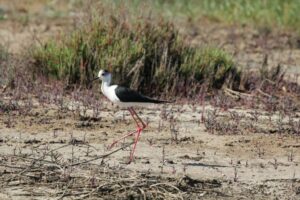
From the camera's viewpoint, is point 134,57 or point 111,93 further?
point 134,57

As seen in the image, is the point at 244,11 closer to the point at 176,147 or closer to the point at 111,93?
the point at 176,147

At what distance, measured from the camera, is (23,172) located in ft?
21.0

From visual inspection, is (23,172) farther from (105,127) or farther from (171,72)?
→ (171,72)

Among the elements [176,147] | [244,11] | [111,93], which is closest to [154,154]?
[176,147]

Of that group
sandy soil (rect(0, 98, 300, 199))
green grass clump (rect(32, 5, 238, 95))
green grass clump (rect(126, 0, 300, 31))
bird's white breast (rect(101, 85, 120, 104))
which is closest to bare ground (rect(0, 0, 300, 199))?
sandy soil (rect(0, 98, 300, 199))

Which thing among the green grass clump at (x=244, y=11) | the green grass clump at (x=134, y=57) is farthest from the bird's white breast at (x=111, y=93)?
the green grass clump at (x=244, y=11)

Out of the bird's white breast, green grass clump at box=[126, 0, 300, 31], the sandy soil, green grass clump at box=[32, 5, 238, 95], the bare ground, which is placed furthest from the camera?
green grass clump at box=[126, 0, 300, 31]

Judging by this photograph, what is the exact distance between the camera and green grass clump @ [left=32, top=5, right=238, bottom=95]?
9500 mm

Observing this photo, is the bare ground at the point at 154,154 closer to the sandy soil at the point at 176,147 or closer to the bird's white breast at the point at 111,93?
the sandy soil at the point at 176,147

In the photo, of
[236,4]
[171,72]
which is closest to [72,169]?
[171,72]

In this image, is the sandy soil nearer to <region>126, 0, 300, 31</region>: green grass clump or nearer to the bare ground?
the bare ground

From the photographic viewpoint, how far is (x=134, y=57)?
31.7 ft

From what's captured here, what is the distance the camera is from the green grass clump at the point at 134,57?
9.50m

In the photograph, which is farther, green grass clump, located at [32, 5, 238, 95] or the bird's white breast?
green grass clump, located at [32, 5, 238, 95]
